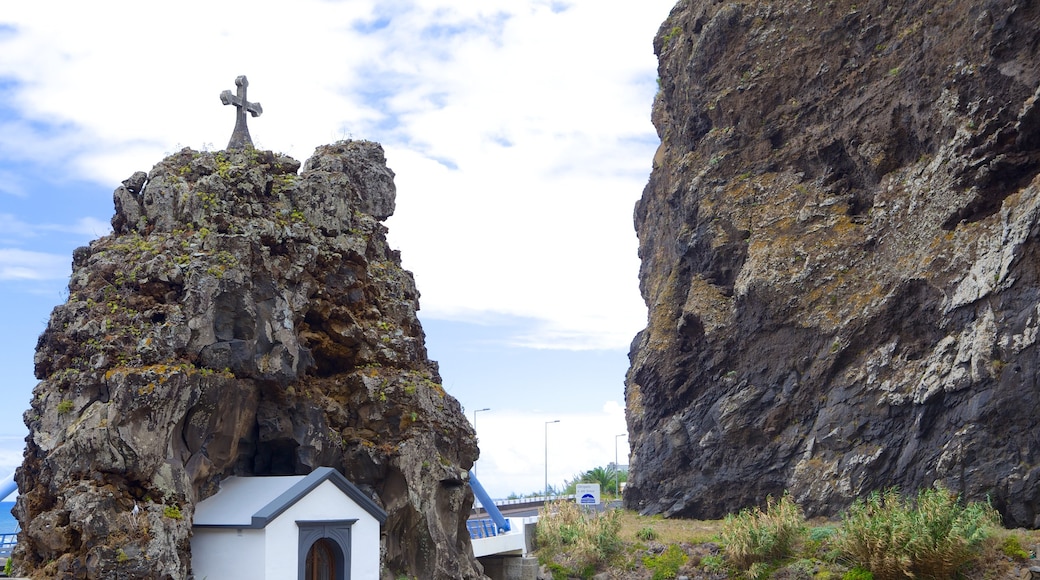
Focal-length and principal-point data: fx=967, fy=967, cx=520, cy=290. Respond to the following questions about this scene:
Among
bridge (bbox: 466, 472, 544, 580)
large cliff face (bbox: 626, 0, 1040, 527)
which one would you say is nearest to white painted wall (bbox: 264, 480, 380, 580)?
bridge (bbox: 466, 472, 544, 580)

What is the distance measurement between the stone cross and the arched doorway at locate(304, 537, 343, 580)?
14198mm

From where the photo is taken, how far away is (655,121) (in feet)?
222

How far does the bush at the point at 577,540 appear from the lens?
39.2m

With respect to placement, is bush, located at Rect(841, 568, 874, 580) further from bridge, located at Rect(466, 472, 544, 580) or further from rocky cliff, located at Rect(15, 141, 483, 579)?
rocky cliff, located at Rect(15, 141, 483, 579)

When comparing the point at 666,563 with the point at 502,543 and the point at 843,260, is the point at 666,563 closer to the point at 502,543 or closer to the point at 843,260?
the point at 502,543

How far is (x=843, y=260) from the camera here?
46.0m

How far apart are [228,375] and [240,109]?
11089mm

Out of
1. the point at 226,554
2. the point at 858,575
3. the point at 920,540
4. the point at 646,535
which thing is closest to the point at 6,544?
the point at 226,554

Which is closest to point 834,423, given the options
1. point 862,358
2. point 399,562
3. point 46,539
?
point 862,358

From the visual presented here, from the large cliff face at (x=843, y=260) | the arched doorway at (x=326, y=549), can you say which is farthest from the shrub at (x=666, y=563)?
the arched doorway at (x=326, y=549)

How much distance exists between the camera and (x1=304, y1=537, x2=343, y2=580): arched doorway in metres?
26.4

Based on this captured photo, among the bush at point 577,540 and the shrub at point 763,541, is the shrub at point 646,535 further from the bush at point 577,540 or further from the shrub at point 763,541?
the shrub at point 763,541

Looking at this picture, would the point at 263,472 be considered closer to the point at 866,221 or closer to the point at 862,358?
the point at 862,358

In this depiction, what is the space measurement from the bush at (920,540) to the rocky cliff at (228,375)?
42.3 feet
